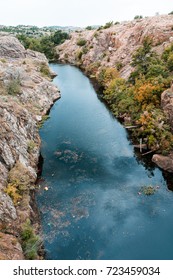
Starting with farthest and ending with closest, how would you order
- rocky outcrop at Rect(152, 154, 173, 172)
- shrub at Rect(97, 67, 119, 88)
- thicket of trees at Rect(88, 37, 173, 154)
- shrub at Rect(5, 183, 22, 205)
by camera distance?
shrub at Rect(97, 67, 119, 88) < thicket of trees at Rect(88, 37, 173, 154) < rocky outcrop at Rect(152, 154, 173, 172) < shrub at Rect(5, 183, 22, 205)

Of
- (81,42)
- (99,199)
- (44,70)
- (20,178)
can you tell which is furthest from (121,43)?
(20,178)

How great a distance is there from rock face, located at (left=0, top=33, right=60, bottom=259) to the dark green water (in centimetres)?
264

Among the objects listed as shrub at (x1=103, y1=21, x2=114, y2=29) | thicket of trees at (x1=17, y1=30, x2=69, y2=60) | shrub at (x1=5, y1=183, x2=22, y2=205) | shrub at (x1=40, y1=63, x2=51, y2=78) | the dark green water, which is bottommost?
the dark green water

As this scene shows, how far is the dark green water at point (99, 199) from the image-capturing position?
30281 millimetres

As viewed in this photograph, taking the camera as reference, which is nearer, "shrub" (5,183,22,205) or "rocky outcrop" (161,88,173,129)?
"shrub" (5,183,22,205)

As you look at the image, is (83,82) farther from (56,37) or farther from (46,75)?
(56,37)

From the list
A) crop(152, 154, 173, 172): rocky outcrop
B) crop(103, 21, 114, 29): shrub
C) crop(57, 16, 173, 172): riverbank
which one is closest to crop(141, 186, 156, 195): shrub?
crop(152, 154, 173, 172): rocky outcrop

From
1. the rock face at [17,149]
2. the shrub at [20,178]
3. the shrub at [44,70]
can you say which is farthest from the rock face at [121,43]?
the shrub at [20,178]

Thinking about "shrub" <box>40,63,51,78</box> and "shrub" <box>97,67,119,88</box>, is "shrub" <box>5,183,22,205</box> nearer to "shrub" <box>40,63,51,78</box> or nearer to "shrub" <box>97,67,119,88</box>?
"shrub" <box>97,67,119,88</box>

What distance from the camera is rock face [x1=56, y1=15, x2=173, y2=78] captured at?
82.6m

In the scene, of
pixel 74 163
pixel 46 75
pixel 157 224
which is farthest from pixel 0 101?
pixel 46 75

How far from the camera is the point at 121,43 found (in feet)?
326

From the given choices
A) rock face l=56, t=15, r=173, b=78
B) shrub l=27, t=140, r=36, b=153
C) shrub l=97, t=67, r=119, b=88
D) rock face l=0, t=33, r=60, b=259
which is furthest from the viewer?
shrub l=97, t=67, r=119, b=88

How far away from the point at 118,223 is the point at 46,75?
67373 millimetres
